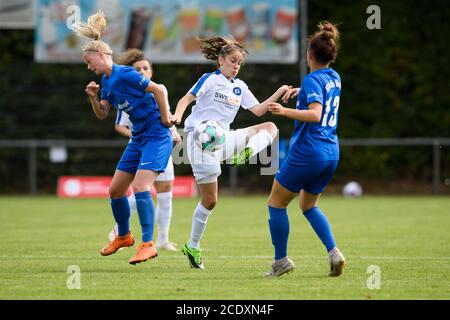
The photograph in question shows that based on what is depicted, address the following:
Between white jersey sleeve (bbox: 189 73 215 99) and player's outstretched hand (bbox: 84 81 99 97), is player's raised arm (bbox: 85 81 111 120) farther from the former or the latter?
white jersey sleeve (bbox: 189 73 215 99)

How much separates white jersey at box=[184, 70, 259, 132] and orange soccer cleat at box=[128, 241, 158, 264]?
1086mm

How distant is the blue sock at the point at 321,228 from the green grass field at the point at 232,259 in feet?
0.88

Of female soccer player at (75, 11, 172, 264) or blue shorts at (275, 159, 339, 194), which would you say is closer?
blue shorts at (275, 159, 339, 194)

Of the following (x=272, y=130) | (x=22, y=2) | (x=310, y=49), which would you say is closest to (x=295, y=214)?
(x=272, y=130)

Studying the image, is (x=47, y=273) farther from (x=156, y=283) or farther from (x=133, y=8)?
(x=133, y=8)

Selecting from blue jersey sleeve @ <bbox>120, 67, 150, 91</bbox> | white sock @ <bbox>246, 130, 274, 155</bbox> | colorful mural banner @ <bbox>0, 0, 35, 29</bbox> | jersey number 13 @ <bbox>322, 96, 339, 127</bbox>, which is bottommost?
white sock @ <bbox>246, 130, 274, 155</bbox>

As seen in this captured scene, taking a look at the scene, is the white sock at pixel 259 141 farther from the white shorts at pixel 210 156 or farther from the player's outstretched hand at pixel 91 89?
the player's outstretched hand at pixel 91 89

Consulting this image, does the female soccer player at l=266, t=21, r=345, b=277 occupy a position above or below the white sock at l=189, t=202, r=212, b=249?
above

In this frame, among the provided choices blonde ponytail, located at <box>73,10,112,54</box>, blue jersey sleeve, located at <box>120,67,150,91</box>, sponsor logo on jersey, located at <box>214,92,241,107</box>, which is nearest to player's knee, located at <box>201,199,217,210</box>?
sponsor logo on jersey, located at <box>214,92,241,107</box>

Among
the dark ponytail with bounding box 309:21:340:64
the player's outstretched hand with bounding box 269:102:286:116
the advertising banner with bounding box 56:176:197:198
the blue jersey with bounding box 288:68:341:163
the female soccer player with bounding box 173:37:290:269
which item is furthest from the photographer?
the advertising banner with bounding box 56:176:197:198

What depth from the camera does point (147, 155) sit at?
27.8ft

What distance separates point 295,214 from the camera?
15797mm

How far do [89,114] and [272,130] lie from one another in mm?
15483

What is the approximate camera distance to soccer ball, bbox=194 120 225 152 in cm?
823
